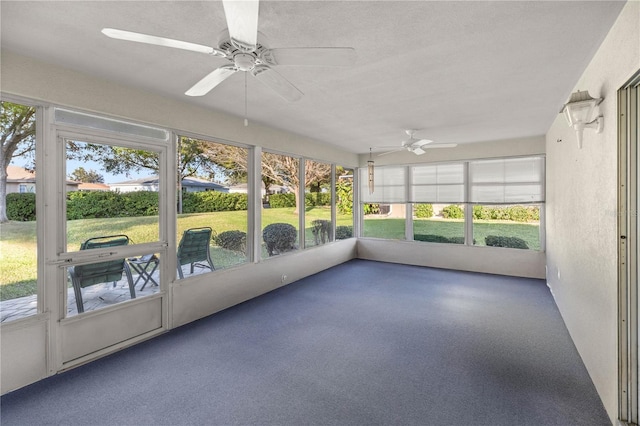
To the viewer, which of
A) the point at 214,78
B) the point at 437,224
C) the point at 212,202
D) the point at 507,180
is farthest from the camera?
the point at 437,224

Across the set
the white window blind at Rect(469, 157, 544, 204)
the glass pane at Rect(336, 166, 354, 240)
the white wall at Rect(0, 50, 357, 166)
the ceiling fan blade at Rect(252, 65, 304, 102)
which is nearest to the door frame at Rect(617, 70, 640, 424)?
the ceiling fan blade at Rect(252, 65, 304, 102)

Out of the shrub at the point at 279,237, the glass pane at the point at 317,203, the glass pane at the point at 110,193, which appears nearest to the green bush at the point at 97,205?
the glass pane at the point at 110,193

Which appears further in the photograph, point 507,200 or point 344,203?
point 344,203

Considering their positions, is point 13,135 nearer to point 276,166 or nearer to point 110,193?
point 110,193

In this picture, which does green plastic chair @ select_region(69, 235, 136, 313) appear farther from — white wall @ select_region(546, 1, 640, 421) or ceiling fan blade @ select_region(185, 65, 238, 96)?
white wall @ select_region(546, 1, 640, 421)

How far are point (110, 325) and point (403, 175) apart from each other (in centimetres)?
602

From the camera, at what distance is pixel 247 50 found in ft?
5.85

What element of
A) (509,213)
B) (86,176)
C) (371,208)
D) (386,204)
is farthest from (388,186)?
(86,176)

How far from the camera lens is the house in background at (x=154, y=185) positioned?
10.4ft

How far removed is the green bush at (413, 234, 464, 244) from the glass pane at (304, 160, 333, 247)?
2.00 m

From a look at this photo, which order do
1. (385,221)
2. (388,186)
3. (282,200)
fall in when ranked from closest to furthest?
1. (282,200)
2. (388,186)
3. (385,221)

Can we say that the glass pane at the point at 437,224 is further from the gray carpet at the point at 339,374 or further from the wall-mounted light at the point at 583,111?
the wall-mounted light at the point at 583,111

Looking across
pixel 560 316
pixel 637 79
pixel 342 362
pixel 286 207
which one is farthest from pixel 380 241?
pixel 637 79

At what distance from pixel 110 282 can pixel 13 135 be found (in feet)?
5.06
